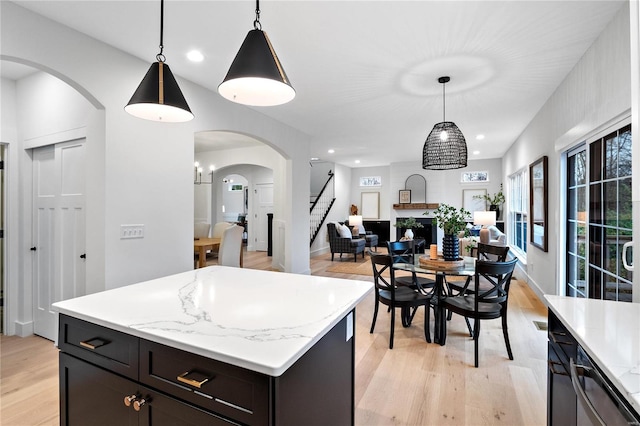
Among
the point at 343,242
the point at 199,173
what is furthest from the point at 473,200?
the point at 199,173

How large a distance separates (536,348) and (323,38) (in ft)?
11.0

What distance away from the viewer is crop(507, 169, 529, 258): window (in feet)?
19.3

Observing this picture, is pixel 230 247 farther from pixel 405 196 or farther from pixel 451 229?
pixel 405 196

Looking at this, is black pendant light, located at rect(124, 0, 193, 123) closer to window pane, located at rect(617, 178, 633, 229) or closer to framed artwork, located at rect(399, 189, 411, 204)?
window pane, located at rect(617, 178, 633, 229)

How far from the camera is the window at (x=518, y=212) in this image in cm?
588

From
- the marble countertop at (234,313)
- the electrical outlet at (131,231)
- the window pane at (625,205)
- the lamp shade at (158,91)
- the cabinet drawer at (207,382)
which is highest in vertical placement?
the lamp shade at (158,91)

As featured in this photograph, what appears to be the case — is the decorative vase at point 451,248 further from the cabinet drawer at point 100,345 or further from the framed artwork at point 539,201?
the cabinet drawer at point 100,345

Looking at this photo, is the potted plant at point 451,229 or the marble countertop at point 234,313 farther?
the potted plant at point 451,229

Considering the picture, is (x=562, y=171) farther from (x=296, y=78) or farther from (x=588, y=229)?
(x=296, y=78)

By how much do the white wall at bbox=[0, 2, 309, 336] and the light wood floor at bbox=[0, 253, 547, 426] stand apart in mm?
832

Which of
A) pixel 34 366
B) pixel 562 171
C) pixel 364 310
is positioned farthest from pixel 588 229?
pixel 34 366

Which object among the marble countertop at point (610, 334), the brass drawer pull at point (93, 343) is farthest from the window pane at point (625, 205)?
the brass drawer pull at point (93, 343)

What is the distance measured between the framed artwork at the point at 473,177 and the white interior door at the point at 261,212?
580 cm

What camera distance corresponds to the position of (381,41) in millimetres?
2570
